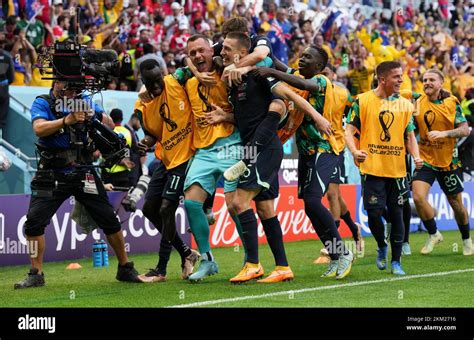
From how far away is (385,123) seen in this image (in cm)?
1073

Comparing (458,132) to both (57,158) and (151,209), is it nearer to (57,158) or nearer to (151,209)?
(151,209)

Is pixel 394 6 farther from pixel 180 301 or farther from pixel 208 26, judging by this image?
pixel 180 301

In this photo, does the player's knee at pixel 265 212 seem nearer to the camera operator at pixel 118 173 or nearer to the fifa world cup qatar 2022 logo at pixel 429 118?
the fifa world cup qatar 2022 logo at pixel 429 118

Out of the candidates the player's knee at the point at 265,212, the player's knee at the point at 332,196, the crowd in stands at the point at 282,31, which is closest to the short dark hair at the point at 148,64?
the player's knee at the point at 265,212

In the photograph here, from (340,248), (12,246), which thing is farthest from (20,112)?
(340,248)

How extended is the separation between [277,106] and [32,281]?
307cm

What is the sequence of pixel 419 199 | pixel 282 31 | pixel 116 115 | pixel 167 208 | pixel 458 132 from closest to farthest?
pixel 167 208 < pixel 458 132 < pixel 419 199 < pixel 116 115 < pixel 282 31

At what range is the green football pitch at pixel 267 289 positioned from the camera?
8656 millimetres

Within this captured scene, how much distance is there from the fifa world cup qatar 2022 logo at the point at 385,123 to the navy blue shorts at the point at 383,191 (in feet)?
1.47

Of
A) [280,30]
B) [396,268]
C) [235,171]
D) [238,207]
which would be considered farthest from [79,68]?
[280,30]

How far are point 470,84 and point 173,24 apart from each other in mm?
9256

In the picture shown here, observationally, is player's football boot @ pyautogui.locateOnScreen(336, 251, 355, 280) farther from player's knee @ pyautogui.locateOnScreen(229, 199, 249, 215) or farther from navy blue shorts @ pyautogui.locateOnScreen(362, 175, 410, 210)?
player's knee @ pyautogui.locateOnScreen(229, 199, 249, 215)

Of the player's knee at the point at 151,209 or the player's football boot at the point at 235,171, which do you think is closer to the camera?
the player's football boot at the point at 235,171

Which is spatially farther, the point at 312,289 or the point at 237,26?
the point at 237,26
